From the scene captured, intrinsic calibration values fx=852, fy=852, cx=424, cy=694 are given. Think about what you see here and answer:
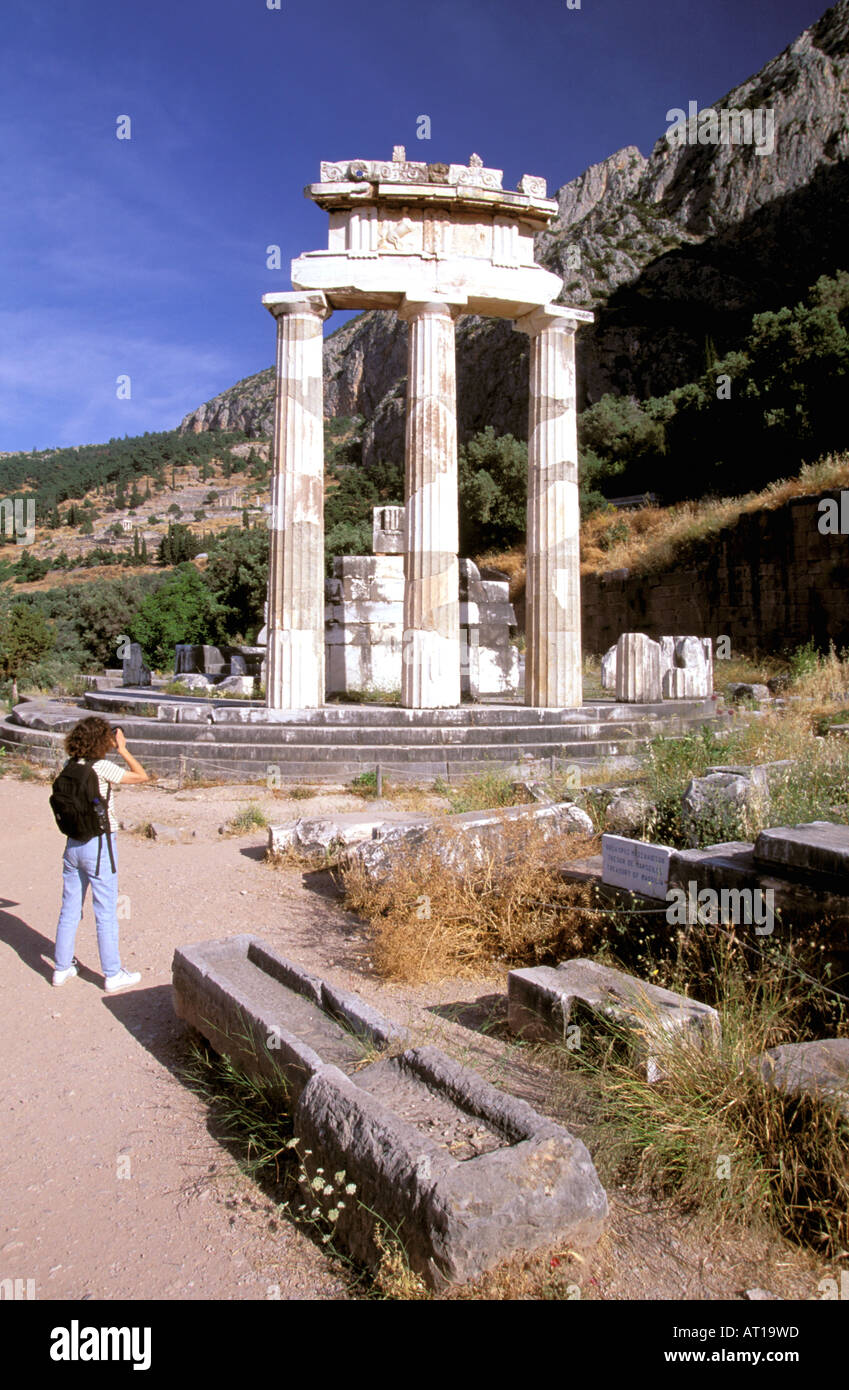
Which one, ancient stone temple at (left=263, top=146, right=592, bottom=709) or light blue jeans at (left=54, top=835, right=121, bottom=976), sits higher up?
ancient stone temple at (left=263, top=146, right=592, bottom=709)

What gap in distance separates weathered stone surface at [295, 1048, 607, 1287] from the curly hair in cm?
267

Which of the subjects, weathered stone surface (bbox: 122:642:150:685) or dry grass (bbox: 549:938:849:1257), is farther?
weathered stone surface (bbox: 122:642:150:685)

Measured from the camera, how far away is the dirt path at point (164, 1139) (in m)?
2.46

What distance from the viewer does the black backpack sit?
186 inches

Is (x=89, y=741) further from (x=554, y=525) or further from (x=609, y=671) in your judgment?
(x=609, y=671)

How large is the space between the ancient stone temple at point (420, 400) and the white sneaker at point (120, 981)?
731 cm

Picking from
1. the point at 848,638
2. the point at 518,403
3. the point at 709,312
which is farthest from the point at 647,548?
the point at 518,403

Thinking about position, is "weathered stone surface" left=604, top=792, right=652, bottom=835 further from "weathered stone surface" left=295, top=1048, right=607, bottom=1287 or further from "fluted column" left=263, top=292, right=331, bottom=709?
"fluted column" left=263, top=292, right=331, bottom=709

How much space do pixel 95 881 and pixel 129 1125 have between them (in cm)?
169

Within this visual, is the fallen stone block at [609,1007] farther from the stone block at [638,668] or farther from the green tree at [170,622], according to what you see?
the green tree at [170,622]

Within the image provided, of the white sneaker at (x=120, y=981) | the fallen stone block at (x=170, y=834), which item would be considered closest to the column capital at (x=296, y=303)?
the fallen stone block at (x=170, y=834)

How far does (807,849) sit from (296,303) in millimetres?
10768

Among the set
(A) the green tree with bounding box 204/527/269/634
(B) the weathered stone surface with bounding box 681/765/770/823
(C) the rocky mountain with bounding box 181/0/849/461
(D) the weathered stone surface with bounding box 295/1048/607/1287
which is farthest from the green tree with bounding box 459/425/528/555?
(D) the weathered stone surface with bounding box 295/1048/607/1287

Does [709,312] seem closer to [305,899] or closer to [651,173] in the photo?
[651,173]
